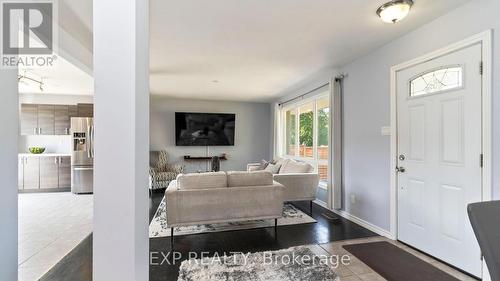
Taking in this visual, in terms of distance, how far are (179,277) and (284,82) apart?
410 centimetres

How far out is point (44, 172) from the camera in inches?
233

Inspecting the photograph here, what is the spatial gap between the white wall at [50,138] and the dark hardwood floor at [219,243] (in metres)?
4.56

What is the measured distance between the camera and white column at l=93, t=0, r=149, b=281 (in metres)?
0.89

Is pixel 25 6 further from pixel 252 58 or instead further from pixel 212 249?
pixel 212 249

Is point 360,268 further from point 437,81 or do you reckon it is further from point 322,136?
point 322,136

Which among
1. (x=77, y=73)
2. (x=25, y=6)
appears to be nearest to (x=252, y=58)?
(x=25, y=6)

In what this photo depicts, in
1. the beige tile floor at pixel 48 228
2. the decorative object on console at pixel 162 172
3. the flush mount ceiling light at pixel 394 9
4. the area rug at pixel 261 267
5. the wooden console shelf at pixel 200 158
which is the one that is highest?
the flush mount ceiling light at pixel 394 9

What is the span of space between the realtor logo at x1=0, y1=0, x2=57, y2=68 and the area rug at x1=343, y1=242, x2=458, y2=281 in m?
3.18

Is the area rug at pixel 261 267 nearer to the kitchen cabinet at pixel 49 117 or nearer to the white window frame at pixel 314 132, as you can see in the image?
the white window frame at pixel 314 132

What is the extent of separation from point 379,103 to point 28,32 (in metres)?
4.10

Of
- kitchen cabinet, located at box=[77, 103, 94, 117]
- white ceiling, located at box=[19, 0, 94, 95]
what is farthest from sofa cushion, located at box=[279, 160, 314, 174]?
kitchen cabinet, located at box=[77, 103, 94, 117]

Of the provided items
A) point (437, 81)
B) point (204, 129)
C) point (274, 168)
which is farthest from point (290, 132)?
point (437, 81)

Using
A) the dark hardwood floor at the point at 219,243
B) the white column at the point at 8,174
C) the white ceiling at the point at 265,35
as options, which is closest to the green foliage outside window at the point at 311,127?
the white ceiling at the point at 265,35

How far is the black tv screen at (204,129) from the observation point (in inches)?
272
